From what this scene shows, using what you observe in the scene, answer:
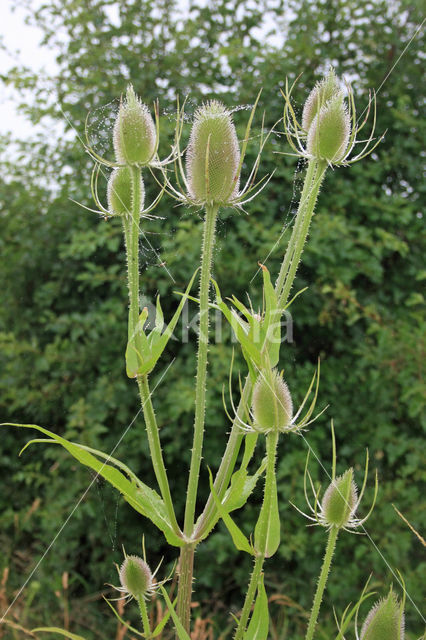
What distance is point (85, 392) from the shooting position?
85.9 inches

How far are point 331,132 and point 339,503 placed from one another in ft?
1.66

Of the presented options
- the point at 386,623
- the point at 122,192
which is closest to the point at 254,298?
the point at 122,192

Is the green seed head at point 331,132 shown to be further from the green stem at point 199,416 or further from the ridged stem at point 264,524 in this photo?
the ridged stem at point 264,524

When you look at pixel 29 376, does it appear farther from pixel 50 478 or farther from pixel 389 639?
pixel 389 639

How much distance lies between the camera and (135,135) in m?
0.79

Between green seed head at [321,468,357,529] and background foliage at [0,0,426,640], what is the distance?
36.1 inches

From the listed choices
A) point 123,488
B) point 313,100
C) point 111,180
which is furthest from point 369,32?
point 123,488

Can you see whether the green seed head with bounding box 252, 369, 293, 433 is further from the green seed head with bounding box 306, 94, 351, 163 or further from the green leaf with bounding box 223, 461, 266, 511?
the green seed head with bounding box 306, 94, 351, 163

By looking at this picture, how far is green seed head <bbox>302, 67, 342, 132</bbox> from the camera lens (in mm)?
833

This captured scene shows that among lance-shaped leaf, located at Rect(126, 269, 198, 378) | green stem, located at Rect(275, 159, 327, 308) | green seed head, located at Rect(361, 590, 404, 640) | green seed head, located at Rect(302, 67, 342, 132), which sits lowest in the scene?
green seed head, located at Rect(361, 590, 404, 640)

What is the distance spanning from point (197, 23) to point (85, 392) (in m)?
1.39

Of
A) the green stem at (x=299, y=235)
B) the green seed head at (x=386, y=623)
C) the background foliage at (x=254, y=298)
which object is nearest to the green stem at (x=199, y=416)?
the green stem at (x=299, y=235)

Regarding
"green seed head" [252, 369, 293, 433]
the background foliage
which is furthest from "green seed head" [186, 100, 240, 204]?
the background foliage

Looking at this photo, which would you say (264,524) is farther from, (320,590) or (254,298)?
(254,298)
